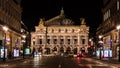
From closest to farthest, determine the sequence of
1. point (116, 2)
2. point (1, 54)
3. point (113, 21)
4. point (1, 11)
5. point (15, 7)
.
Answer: point (1, 54) → point (1, 11) → point (116, 2) → point (113, 21) → point (15, 7)

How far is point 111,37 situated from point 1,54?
4899 cm

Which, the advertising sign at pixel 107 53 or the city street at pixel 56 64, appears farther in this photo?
the advertising sign at pixel 107 53

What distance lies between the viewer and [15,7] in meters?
109

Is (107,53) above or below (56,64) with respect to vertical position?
above

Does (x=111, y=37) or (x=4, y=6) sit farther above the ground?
(x=4, y=6)

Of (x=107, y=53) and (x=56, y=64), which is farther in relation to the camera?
(x=107, y=53)

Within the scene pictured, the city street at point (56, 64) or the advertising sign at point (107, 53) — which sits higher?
the advertising sign at point (107, 53)

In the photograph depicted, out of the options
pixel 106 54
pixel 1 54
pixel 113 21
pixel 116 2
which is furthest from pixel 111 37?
pixel 1 54

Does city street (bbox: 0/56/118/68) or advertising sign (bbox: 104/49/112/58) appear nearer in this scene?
city street (bbox: 0/56/118/68)

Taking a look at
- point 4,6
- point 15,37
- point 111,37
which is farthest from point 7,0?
point 111,37

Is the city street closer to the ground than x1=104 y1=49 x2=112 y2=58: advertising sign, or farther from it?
closer to the ground

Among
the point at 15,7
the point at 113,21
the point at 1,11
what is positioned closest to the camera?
the point at 1,11

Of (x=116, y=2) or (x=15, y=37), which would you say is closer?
(x=116, y=2)

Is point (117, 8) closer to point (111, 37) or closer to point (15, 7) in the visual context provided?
point (111, 37)
